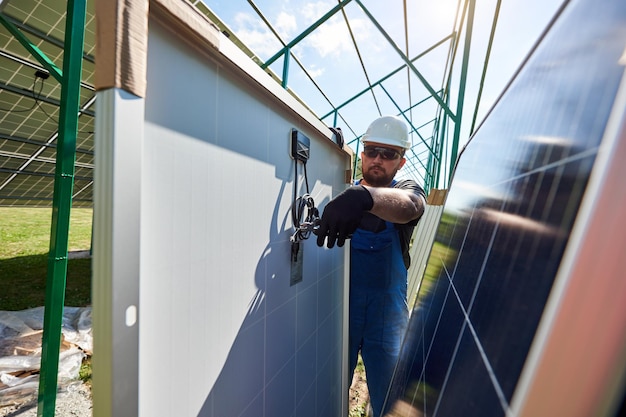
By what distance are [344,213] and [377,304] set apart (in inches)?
33.2

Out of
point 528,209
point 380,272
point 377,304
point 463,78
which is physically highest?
point 463,78

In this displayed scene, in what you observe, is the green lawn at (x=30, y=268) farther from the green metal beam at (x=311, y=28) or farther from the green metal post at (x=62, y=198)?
the green metal beam at (x=311, y=28)

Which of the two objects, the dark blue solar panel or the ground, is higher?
the dark blue solar panel

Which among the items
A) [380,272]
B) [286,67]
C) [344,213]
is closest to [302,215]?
[344,213]

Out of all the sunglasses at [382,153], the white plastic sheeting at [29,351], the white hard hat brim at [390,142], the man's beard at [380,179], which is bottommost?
the white plastic sheeting at [29,351]

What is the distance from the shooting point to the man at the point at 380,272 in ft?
5.19

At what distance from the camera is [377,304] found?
164cm

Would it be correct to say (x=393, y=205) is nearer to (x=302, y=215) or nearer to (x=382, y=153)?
(x=302, y=215)

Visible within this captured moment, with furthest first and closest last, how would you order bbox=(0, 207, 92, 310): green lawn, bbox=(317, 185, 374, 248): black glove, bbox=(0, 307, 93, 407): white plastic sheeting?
bbox=(0, 207, 92, 310): green lawn, bbox=(0, 307, 93, 407): white plastic sheeting, bbox=(317, 185, 374, 248): black glove

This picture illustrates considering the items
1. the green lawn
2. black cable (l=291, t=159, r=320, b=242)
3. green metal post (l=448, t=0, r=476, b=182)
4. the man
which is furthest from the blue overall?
the green lawn

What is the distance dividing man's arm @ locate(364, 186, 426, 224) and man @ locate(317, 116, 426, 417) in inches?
9.0

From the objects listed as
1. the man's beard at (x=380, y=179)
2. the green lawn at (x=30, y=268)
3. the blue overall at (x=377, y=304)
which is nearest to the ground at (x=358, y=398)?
the blue overall at (x=377, y=304)

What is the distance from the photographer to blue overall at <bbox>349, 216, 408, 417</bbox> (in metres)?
1.58

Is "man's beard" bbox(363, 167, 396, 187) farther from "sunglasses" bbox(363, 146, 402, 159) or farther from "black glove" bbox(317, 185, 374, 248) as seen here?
"black glove" bbox(317, 185, 374, 248)
